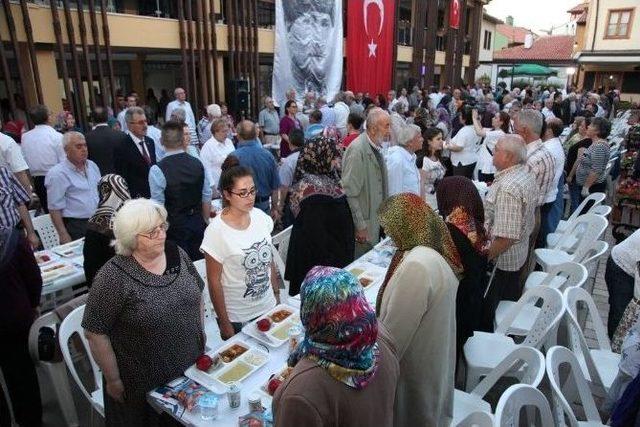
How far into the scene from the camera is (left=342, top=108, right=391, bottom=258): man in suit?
3553 mm

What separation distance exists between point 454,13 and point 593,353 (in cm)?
2114

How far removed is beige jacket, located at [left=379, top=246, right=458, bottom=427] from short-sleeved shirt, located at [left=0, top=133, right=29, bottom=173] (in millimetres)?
4121

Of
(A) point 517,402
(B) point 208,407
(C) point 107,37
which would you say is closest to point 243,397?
(B) point 208,407

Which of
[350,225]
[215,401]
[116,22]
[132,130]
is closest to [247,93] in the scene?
[116,22]

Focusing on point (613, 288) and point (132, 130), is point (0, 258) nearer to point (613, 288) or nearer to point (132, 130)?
point (132, 130)

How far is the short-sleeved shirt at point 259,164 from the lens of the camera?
165 inches

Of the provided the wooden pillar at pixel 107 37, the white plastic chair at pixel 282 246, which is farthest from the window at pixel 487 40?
the white plastic chair at pixel 282 246

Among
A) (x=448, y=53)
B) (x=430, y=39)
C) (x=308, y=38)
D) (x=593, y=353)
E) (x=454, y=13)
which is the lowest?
(x=593, y=353)

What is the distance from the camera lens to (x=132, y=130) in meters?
4.81

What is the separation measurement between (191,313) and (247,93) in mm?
8862

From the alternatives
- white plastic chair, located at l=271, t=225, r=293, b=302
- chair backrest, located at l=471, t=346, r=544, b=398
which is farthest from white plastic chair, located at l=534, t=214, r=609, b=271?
white plastic chair, located at l=271, t=225, r=293, b=302

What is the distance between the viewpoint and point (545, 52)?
121ft

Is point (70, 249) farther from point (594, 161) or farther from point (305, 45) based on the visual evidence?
point (305, 45)

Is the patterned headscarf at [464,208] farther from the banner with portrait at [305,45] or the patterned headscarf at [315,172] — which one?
the banner with portrait at [305,45]
